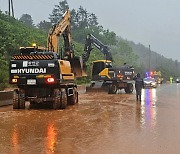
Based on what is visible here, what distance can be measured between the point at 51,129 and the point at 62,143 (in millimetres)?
2356

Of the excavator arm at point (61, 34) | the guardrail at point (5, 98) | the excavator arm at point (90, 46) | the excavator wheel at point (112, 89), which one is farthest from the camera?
the excavator arm at point (90, 46)

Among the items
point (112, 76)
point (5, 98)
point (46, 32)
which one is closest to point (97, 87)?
point (112, 76)

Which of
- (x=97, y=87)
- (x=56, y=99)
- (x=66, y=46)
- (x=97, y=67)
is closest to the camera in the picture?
(x=56, y=99)

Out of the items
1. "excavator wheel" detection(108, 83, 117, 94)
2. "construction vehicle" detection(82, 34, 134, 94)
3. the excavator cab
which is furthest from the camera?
the excavator cab

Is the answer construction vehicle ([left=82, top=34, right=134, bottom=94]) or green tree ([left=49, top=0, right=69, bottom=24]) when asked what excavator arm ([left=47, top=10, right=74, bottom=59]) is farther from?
green tree ([left=49, top=0, right=69, bottom=24])

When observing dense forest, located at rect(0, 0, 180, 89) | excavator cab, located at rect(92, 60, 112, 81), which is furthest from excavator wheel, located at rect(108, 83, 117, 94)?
dense forest, located at rect(0, 0, 180, 89)

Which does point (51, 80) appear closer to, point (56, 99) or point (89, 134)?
point (56, 99)

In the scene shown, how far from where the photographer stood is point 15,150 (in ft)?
26.7

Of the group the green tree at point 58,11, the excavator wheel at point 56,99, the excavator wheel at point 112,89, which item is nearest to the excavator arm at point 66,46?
the excavator wheel at point 56,99

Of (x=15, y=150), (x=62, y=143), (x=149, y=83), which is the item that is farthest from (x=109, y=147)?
(x=149, y=83)

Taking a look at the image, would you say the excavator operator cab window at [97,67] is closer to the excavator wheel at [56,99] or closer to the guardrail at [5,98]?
the guardrail at [5,98]

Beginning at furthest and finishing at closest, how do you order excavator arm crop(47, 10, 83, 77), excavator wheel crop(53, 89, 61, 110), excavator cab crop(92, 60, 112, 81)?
1. excavator cab crop(92, 60, 112, 81)
2. excavator arm crop(47, 10, 83, 77)
3. excavator wheel crop(53, 89, 61, 110)

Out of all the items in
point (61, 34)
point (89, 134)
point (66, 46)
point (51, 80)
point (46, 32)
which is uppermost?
point (46, 32)

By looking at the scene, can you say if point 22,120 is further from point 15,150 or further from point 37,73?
point 15,150
